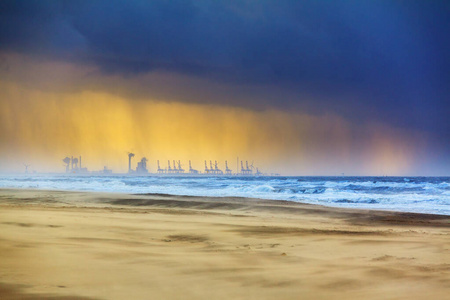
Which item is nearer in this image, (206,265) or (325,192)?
(206,265)

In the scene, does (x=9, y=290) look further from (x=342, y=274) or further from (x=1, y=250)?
(x=342, y=274)

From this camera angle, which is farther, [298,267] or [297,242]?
[297,242]

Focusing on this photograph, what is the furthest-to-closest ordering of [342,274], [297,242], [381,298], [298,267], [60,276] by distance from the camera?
[297,242] < [298,267] < [342,274] < [60,276] < [381,298]

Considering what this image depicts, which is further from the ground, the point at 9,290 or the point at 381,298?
the point at 9,290

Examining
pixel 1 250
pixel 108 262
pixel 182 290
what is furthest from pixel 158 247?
pixel 182 290

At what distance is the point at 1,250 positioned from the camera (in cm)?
539

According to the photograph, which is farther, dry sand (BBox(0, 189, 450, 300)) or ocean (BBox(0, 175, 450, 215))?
ocean (BBox(0, 175, 450, 215))

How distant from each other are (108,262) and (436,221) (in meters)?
11.8

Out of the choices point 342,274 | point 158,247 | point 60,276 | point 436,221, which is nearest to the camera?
point 60,276

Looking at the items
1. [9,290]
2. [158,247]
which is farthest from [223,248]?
[9,290]

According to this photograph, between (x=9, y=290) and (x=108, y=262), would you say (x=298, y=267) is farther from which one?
(x=9, y=290)

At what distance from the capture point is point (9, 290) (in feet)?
12.1

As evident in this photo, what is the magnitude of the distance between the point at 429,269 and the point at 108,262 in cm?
369

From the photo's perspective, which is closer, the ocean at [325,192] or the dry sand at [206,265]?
the dry sand at [206,265]
